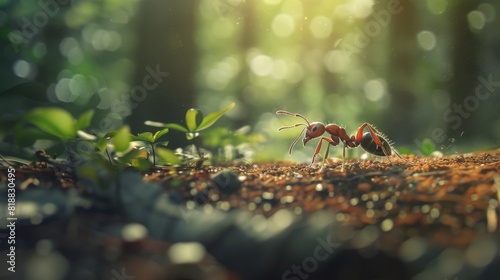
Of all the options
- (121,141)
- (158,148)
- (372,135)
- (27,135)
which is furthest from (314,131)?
(27,135)

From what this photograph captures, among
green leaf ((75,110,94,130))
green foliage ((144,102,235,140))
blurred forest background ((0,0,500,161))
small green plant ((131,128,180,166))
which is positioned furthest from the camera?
blurred forest background ((0,0,500,161))

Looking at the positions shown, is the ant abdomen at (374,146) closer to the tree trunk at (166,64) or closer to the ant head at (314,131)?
the ant head at (314,131)

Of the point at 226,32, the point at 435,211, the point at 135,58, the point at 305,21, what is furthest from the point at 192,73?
the point at 435,211

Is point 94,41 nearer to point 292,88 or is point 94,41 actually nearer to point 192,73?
point 192,73

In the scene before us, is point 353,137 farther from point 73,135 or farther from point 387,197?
point 73,135

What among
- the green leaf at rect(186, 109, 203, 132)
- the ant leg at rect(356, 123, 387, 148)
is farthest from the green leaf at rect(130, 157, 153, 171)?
the ant leg at rect(356, 123, 387, 148)

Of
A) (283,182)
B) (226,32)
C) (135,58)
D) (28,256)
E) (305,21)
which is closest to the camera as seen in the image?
(28,256)

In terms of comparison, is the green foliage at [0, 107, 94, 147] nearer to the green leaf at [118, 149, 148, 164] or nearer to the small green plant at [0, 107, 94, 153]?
the small green plant at [0, 107, 94, 153]
